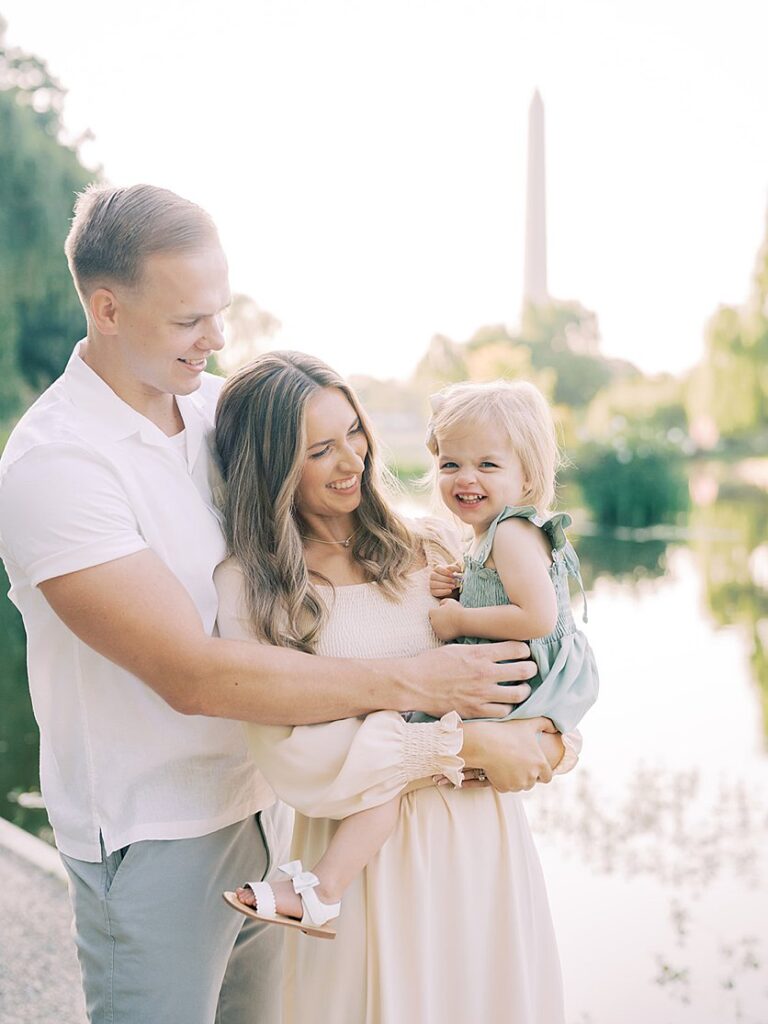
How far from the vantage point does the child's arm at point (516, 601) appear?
5.44 ft

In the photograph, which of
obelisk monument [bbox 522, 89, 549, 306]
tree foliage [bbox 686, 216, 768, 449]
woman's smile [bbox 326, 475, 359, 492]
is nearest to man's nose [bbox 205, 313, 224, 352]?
woman's smile [bbox 326, 475, 359, 492]

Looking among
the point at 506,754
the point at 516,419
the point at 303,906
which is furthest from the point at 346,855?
the point at 516,419

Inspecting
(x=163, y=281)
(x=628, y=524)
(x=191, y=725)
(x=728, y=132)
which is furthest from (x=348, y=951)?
(x=728, y=132)

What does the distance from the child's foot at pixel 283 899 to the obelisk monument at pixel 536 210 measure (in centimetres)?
3194

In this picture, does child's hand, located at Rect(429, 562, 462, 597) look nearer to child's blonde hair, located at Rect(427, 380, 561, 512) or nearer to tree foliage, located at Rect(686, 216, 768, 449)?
child's blonde hair, located at Rect(427, 380, 561, 512)

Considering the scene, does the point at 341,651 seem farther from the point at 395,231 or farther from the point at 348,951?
the point at 395,231

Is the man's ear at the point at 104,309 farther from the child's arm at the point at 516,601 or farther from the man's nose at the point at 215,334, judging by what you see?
the child's arm at the point at 516,601

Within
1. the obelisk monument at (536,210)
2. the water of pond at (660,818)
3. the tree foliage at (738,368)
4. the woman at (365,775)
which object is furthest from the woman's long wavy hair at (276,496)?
the obelisk monument at (536,210)

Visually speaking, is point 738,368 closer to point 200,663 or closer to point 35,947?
point 35,947

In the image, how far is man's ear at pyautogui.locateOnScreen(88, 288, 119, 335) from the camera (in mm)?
1577

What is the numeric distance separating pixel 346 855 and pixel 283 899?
0.11 meters

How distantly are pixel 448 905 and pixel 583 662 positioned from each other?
1.38 feet

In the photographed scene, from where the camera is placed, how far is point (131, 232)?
1.55 meters

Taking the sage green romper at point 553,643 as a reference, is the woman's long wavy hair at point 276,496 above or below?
above
